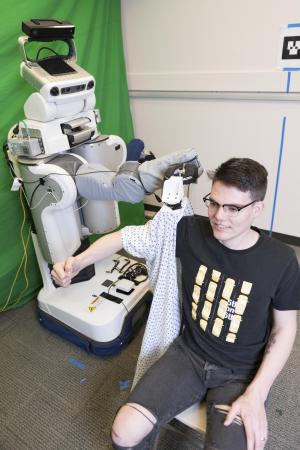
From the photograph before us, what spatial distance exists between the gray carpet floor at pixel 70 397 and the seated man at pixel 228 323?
379 mm

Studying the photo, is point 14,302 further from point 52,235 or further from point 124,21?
point 124,21

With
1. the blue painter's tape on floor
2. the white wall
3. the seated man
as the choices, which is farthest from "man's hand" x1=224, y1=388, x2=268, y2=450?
the white wall

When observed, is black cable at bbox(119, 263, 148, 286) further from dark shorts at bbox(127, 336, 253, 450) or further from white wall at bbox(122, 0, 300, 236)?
white wall at bbox(122, 0, 300, 236)

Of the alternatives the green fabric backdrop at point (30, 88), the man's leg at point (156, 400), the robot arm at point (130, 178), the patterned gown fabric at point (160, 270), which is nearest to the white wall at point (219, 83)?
the green fabric backdrop at point (30, 88)

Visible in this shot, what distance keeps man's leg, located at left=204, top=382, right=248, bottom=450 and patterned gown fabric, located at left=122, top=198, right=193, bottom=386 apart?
10.4 inches

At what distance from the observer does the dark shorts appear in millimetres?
992

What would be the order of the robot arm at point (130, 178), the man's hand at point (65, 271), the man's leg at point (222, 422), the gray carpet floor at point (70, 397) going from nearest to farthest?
1. the man's leg at point (222, 422)
2. the man's hand at point (65, 271)
3. the robot arm at point (130, 178)
4. the gray carpet floor at point (70, 397)

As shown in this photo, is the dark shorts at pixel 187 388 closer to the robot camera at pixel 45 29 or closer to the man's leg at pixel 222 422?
the man's leg at pixel 222 422

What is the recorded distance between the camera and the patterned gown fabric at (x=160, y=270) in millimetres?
1127

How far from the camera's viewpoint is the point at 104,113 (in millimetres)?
2494

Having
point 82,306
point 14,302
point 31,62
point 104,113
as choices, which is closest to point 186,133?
point 104,113

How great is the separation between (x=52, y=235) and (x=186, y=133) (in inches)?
59.8

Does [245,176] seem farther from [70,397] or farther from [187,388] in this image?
[70,397]

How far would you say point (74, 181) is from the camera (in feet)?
4.90
